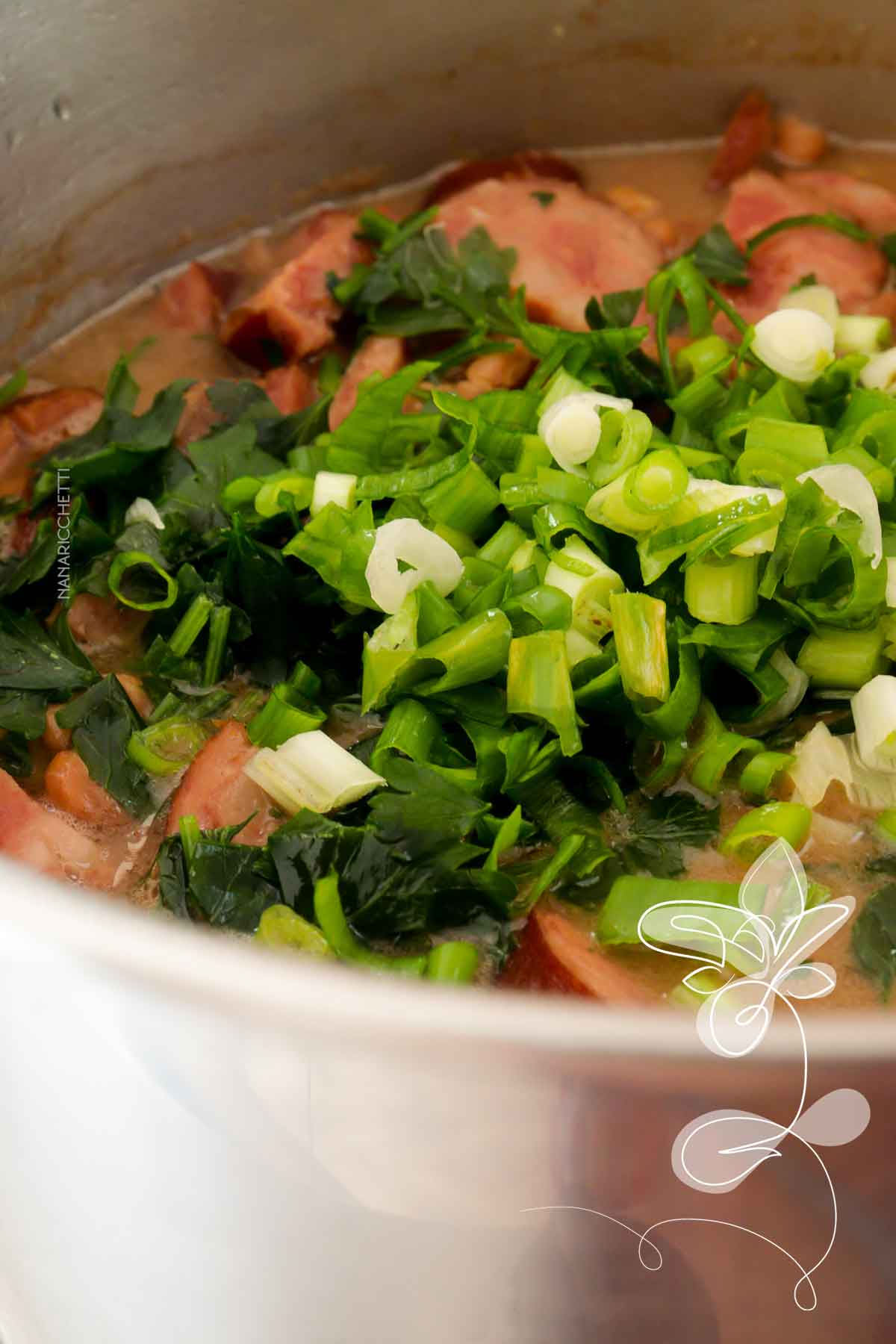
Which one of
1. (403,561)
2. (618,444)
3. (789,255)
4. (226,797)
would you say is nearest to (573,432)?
(618,444)

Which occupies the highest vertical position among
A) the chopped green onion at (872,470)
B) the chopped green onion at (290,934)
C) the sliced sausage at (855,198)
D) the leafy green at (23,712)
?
the leafy green at (23,712)

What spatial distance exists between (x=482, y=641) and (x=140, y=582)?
1.78ft

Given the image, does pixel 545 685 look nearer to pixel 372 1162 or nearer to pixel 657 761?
pixel 657 761

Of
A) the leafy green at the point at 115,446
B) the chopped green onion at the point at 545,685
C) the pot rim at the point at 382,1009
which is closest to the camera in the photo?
the pot rim at the point at 382,1009

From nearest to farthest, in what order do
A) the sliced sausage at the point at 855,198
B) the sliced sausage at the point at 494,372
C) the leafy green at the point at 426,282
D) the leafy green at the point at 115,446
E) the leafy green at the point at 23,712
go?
the leafy green at the point at 23,712
the leafy green at the point at 115,446
the sliced sausage at the point at 494,372
the leafy green at the point at 426,282
the sliced sausage at the point at 855,198

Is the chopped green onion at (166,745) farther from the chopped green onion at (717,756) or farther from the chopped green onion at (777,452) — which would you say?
the chopped green onion at (777,452)

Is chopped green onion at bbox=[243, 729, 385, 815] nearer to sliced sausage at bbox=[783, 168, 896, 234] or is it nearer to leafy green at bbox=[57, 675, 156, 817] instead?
leafy green at bbox=[57, 675, 156, 817]

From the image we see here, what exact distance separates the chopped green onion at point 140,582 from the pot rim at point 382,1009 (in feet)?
2.77

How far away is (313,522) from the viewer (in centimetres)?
150

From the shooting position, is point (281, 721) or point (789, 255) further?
point (789, 255)

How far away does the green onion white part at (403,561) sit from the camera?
1.41m

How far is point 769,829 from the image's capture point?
1339mm

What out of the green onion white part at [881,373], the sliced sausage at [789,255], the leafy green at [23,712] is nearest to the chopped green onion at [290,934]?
the leafy green at [23,712]

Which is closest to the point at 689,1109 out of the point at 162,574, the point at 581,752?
the point at 581,752
